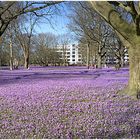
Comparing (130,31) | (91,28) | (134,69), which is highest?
(91,28)

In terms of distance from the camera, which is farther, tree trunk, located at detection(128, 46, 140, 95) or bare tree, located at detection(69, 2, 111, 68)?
bare tree, located at detection(69, 2, 111, 68)

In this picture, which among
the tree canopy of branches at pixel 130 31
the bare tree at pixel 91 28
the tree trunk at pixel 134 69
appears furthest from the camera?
the bare tree at pixel 91 28

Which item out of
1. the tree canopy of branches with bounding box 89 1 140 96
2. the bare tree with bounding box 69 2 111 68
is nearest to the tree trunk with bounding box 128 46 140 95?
the tree canopy of branches with bounding box 89 1 140 96

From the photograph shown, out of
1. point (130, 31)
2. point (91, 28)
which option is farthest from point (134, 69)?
point (91, 28)

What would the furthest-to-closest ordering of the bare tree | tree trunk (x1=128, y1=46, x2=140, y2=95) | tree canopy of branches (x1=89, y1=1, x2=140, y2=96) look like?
the bare tree
tree trunk (x1=128, y1=46, x2=140, y2=95)
tree canopy of branches (x1=89, y1=1, x2=140, y2=96)

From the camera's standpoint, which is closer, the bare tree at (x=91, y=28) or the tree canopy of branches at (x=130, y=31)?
the tree canopy of branches at (x=130, y=31)

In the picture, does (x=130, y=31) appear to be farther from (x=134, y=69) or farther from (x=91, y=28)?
(x=91, y=28)

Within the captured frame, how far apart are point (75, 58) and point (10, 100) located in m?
158

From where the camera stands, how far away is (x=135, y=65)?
1188 centimetres

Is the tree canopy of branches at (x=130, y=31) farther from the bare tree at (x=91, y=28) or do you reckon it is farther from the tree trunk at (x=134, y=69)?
the bare tree at (x=91, y=28)

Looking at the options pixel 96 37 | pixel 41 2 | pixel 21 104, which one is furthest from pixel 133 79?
pixel 96 37

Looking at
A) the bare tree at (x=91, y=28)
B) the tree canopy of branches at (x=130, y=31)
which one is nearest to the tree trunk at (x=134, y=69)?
the tree canopy of branches at (x=130, y=31)

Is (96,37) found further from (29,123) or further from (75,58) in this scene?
(75,58)

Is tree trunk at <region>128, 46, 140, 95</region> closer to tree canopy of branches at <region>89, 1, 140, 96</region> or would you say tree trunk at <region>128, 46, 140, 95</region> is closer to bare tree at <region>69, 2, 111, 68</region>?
tree canopy of branches at <region>89, 1, 140, 96</region>
